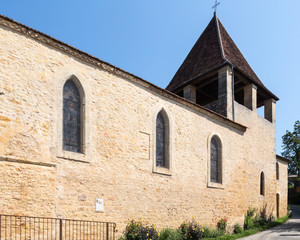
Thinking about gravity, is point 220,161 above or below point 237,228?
above

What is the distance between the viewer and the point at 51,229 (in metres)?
6.64

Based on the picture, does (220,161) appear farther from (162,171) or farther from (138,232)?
(138,232)

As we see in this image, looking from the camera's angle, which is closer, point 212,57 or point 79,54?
point 79,54

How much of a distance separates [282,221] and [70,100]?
589 inches

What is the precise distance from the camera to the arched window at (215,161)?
12.2 meters

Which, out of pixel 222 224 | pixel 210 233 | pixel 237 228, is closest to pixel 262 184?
pixel 237 228

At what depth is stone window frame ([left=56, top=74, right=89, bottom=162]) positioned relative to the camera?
723cm

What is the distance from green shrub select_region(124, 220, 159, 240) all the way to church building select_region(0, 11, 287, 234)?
0.20 m

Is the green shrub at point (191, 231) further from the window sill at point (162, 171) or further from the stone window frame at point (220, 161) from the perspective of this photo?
the stone window frame at point (220, 161)

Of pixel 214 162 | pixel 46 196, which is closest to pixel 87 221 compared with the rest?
pixel 46 196

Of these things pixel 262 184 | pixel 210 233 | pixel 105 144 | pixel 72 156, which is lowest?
pixel 210 233

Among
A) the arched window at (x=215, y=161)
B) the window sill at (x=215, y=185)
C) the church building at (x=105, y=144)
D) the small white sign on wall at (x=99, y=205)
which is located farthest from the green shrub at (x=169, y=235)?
the arched window at (x=215, y=161)

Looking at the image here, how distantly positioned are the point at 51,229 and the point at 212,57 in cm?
1266

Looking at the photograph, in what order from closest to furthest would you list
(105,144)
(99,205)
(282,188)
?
(99,205), (105,144), (282,188)
